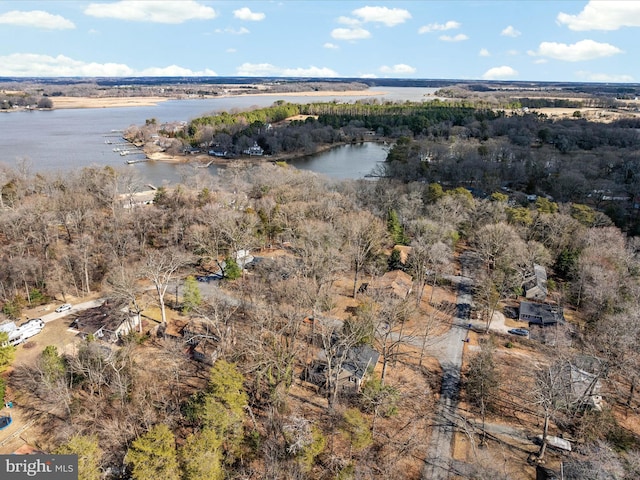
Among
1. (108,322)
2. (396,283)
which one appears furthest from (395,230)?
(108,322)

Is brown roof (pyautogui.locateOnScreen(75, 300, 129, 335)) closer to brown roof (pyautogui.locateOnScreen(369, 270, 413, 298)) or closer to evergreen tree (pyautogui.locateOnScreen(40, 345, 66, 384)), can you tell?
evergreen tree (pyautogui.locateOnScreen(40, 345, 66, 384))

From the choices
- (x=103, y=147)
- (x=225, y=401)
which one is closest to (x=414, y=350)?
(x=225, y=401)

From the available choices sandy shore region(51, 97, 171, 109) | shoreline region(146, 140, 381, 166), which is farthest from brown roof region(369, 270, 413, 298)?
sandy shore region(51, 97, 171, 109)

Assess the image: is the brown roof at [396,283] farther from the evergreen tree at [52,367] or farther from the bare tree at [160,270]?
the evergreen tree at [52,367]

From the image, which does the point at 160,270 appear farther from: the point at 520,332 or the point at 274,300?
the point at 520,332

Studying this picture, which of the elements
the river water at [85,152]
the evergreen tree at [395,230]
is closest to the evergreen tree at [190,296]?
the evergreen tree at [395,230]

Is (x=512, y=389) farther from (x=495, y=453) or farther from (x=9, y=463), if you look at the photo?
(x=9, y=463)

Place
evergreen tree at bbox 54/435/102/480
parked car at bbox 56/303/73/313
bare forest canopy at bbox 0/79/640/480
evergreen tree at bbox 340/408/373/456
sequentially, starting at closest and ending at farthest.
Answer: evergreen tree at bbox 54/435/102/480
evergreen tree at bbox 340/408/373/456
bare forest canopy at bbox 0/79/640/480
parked car at bbox 56/303/73/313

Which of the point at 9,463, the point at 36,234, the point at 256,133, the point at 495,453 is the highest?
the point at 256,133

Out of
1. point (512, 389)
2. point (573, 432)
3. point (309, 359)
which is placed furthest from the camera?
point (309, 359)
